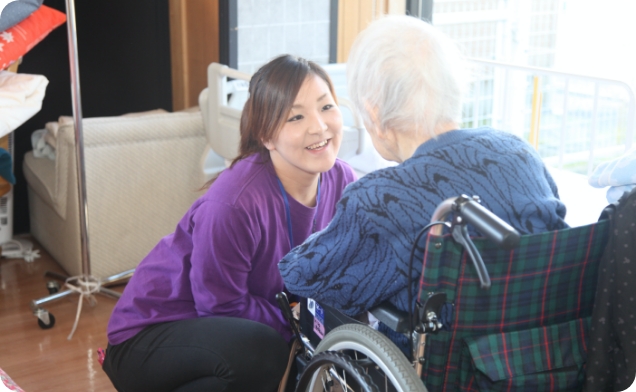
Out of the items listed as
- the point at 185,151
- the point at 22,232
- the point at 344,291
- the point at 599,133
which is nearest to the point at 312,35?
the point at 185,151

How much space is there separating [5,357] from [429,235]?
175 centimetres

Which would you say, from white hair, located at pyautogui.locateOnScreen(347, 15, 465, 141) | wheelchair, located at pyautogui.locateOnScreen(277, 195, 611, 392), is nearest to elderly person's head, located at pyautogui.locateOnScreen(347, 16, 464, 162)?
white hair, located at pyautogui.locateOnScreen(347, 15, 465, 141)

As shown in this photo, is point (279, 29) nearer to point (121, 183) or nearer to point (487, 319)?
point (121, 183)

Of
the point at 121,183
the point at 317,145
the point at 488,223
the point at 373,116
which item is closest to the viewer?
the point at 488,223

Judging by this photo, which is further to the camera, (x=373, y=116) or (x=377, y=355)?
(x=373, y=116)

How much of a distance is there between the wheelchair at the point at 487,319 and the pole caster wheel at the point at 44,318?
1553mm

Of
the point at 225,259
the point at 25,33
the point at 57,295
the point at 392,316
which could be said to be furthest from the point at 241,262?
the point at 25,33

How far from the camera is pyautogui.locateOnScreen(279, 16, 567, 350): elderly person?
1.14 metres

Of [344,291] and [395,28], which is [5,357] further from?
[395,28]

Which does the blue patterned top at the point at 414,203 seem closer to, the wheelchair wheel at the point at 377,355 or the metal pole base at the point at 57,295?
the wheelchair wheel at the point at 377,355

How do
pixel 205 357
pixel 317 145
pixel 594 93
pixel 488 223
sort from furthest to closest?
pixel 594 93, pixel 317 145, pixel 205 357, pixel 488 223

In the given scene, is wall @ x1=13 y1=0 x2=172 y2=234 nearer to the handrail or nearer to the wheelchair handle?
the handrail

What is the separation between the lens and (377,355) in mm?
1133

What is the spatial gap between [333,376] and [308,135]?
0.57 metres
